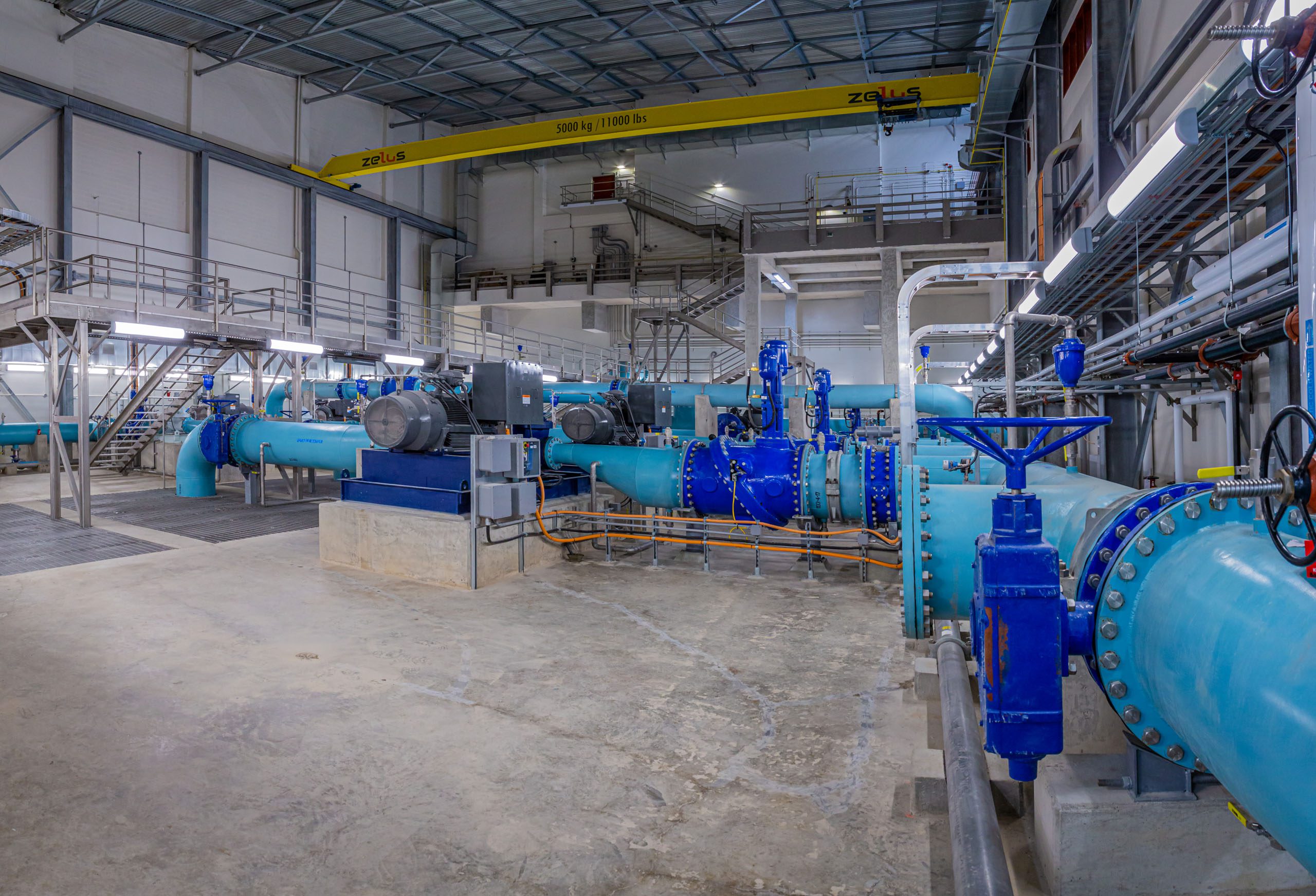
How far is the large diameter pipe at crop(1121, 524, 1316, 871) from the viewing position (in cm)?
119

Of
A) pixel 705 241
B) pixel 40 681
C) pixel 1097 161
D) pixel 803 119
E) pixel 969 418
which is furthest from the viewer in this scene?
pixel 705 241

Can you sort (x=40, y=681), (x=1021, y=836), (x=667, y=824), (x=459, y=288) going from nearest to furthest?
1. (x=1021, y=836)
2. (x=667, y=824)
3. (x=40, y=681)
4. (x=459, y=288)

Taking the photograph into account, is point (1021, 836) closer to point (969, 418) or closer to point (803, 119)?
point (969, 418)

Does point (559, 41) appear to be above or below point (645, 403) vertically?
above

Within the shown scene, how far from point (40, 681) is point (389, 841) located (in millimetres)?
3008

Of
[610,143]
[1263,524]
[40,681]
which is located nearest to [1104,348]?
[1263,524]

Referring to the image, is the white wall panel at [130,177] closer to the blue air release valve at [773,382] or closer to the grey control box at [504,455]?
the grey control box at [504,455]

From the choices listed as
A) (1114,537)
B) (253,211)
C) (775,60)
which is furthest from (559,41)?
(1114,537)

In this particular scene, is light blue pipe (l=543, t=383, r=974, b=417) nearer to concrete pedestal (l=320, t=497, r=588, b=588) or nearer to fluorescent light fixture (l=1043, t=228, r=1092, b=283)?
concrete pedestal (l=320, t=497, r=588, b=588)

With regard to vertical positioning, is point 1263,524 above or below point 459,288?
below

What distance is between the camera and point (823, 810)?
3014 mm

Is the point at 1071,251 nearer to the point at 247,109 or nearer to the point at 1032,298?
the point at 1032,298

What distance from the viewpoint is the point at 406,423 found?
710 centimetres

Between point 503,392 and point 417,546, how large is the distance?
66.0 inches
